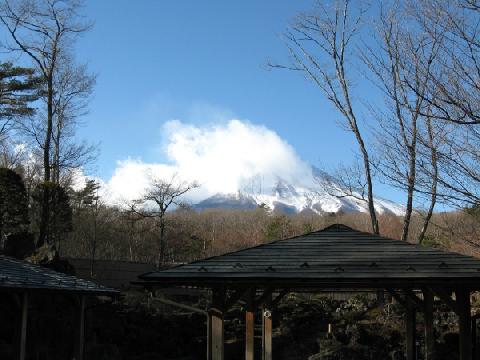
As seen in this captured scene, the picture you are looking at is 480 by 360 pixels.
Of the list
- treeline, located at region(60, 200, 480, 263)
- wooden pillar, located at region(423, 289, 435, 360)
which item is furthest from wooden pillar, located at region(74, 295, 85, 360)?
treeline, located at region(60, 200, 480, 263)

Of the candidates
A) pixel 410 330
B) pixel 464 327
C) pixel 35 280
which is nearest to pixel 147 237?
pixel 35 280

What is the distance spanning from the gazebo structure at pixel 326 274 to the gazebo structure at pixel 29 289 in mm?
3792

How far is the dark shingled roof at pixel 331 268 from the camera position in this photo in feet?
27.7

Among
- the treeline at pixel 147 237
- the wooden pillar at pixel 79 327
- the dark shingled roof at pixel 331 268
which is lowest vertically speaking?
the wooden pillar at pixel 79 327

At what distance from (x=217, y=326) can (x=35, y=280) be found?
16.8 ft

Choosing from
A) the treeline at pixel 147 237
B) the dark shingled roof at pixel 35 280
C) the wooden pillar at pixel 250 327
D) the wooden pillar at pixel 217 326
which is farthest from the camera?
the treeline at pixel 147 237

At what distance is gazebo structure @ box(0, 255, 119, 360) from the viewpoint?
37.6 feet

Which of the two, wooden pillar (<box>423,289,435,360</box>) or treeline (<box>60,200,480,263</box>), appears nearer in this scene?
wooden pillar (<box>423,289,435,360</box>)

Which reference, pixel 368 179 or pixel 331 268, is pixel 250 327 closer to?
pixel 331 268

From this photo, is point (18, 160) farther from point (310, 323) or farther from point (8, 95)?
point (310, 323)

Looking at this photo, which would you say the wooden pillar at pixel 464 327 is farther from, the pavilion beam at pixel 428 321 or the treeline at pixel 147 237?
the treeline at pixel 147 237

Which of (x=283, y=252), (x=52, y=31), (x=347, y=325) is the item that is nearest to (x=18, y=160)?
(x=52, y=31)

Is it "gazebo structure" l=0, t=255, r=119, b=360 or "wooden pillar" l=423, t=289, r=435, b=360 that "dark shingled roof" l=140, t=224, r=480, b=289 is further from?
"gazebo structure" l=0, t=255, r=119, b=360

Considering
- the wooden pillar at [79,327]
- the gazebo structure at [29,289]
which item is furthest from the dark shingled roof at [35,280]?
the wooden pillar at [79,327]
